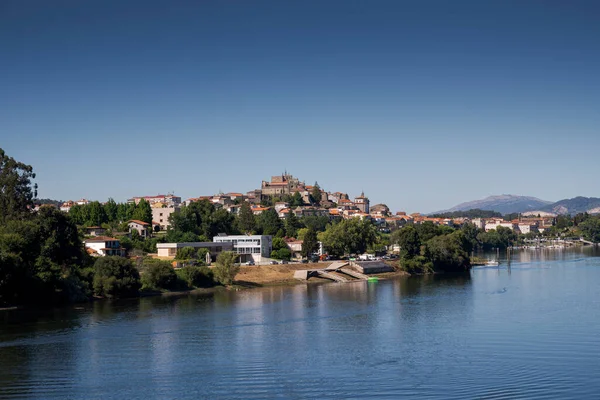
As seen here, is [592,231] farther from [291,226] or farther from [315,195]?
[291,226]

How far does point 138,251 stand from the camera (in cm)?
5747

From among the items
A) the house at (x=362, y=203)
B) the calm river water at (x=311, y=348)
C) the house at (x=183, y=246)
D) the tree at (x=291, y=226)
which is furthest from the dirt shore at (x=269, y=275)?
the house at (x=362, y=203)

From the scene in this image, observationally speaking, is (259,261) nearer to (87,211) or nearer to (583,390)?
(87,211)

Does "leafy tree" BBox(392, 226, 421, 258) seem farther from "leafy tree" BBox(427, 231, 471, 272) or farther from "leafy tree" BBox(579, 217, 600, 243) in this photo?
"leafy tree" BBox(579, 217, 600, 243)

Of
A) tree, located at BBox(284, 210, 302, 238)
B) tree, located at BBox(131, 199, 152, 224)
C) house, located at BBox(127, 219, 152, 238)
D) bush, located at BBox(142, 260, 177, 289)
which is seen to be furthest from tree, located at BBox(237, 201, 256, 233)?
bush, located at BBox(142, 260, 177, 289)

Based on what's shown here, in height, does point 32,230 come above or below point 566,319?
above

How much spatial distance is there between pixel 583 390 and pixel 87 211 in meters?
63.1

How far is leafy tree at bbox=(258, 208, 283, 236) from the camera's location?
249 ft

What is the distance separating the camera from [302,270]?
179 ft

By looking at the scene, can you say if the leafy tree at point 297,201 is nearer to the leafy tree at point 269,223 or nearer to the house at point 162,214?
the house at point 162,214

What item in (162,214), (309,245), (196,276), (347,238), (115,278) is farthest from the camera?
(162,214)

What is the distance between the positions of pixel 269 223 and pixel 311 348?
175 feet

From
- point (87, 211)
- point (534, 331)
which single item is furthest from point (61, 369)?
point (87, 211)

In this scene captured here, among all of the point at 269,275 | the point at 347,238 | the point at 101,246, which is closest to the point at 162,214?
the point at 347,238
